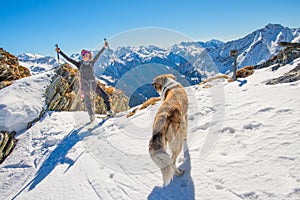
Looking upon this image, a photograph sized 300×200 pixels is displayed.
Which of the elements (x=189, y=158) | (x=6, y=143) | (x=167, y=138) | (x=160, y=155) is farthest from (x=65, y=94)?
(x=160, y=155)

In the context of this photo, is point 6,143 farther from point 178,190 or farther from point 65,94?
point 178,190

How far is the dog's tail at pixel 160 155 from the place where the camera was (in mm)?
3203

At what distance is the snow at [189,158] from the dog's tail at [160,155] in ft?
1.49

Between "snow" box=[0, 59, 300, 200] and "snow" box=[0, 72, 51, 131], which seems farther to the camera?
"snow" box=[0, 72, 51, 131]

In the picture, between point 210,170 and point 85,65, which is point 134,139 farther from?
point 85,65

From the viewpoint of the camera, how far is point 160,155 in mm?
3197

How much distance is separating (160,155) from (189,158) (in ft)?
4.85

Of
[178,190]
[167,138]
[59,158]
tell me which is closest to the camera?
[178,190]

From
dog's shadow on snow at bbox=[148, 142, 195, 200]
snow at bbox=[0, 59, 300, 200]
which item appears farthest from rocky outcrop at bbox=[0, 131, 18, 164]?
dog's shadow on snow at bbox=[148, 142, 195, 200]

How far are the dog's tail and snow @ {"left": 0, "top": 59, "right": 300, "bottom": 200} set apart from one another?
455 millimetres

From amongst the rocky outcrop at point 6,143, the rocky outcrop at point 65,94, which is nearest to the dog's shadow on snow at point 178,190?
the rocky outcrop at point 6,143

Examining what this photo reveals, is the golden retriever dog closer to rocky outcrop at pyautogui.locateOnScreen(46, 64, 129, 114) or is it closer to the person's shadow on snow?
the person's shadow on snow

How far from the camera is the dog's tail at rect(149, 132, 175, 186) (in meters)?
3.20

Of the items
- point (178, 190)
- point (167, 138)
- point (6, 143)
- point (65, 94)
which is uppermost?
point (65, 94)
